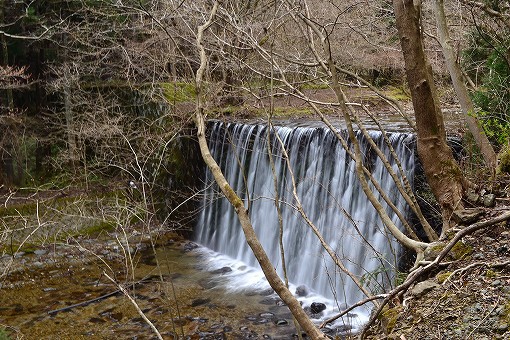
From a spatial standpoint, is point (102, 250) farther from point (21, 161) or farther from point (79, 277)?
point (21, 161)

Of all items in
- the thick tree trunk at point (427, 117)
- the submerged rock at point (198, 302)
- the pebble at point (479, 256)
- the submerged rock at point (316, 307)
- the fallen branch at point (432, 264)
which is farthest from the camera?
the submerged rock at point (198, 302)

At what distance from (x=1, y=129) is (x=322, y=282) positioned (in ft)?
35.5

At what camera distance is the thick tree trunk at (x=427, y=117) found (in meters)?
3.89

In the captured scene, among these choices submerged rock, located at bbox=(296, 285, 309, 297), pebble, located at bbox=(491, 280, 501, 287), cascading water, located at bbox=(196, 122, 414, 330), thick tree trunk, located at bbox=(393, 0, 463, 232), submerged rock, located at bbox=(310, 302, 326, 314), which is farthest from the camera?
submerged rock, located at bbox=(296, 285, 309, 297)

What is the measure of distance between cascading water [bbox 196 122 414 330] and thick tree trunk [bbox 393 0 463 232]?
327cm

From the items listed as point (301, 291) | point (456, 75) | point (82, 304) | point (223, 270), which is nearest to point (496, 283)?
point (456, 75)

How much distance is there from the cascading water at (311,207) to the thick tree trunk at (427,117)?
327cm

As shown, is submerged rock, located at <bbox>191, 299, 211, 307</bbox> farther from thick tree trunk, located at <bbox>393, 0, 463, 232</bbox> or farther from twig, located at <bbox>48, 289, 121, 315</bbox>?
thick tree trunk, located at <bbox>393, 0, 463, 232</bbox>

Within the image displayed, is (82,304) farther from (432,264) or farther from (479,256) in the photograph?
(479,256)

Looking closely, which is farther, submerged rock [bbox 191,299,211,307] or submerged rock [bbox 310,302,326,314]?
submerged rock [bbox 191,299,211,307]

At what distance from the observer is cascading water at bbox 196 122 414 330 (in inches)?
339

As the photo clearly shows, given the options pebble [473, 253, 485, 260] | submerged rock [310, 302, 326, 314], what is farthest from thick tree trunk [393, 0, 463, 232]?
submerged rock [310, 302, 326, 314]

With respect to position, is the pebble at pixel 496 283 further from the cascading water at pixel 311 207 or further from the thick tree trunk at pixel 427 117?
the cascading water at pixel 311 207

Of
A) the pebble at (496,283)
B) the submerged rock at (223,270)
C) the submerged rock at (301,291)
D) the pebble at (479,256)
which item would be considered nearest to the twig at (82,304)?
the submerged rock at (223,270)
